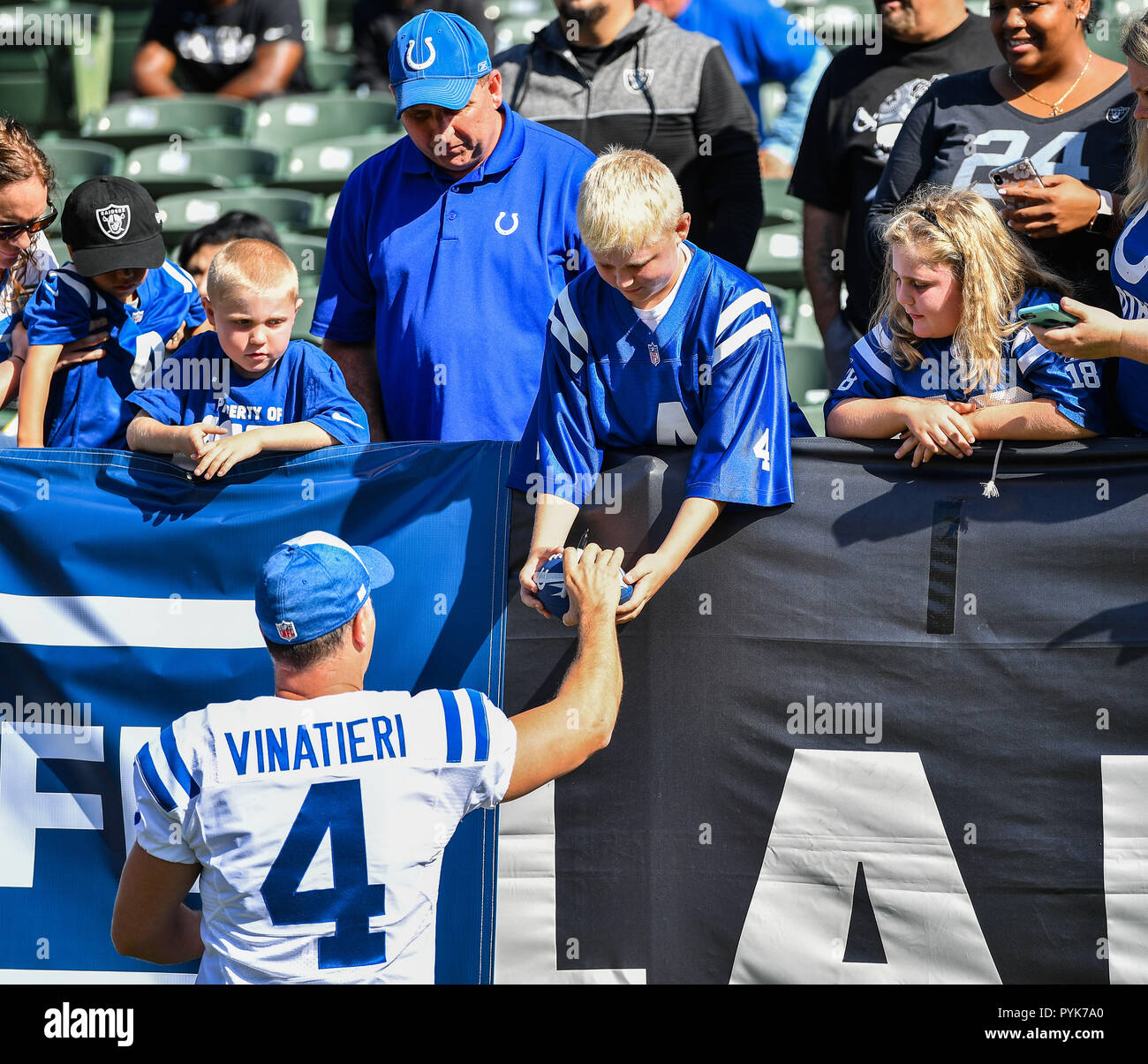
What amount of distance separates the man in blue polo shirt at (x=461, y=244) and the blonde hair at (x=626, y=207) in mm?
852

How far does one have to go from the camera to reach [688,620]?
11.7 feet

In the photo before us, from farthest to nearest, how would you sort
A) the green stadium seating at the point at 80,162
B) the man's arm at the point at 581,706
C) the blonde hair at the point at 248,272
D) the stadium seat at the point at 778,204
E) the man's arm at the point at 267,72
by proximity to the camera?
1. the man's arm at the point at 267,72
2. the green stadium seating at the point at 80,162
3. the stadium seat at the point at 778,204
4. the blonde hair at the point at 248,272
5. the man's arm at the point at 581,706

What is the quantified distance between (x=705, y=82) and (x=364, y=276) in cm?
163

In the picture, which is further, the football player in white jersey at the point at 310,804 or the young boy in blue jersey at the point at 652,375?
the young boy in blue jersey at the point at 652,375

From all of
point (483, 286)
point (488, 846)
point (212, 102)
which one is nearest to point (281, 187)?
point (212, 102)

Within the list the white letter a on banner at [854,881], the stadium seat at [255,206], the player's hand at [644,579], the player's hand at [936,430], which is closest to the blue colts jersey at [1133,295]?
the player's hand at [936,430]

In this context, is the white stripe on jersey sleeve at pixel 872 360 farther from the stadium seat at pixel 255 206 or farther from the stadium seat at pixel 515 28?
the stadium seat at pixel 515 28

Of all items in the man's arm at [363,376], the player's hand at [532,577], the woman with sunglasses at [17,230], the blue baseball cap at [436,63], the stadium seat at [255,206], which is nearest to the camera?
the player's hand at [532,577]

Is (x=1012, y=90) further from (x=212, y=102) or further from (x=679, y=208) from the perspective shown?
(x=212, y=102)

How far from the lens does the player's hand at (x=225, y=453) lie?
12.1 feet

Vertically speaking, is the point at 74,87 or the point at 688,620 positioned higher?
the point at 74,87

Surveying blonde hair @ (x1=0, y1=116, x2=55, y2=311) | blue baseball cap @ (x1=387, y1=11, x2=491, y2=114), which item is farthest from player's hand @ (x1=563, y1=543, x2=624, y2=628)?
blonde hair @ (x1=0, y1=116, x2=55, y2=311)

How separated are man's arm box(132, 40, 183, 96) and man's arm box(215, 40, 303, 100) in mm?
395

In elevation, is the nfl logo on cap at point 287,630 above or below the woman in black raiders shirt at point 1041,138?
below
